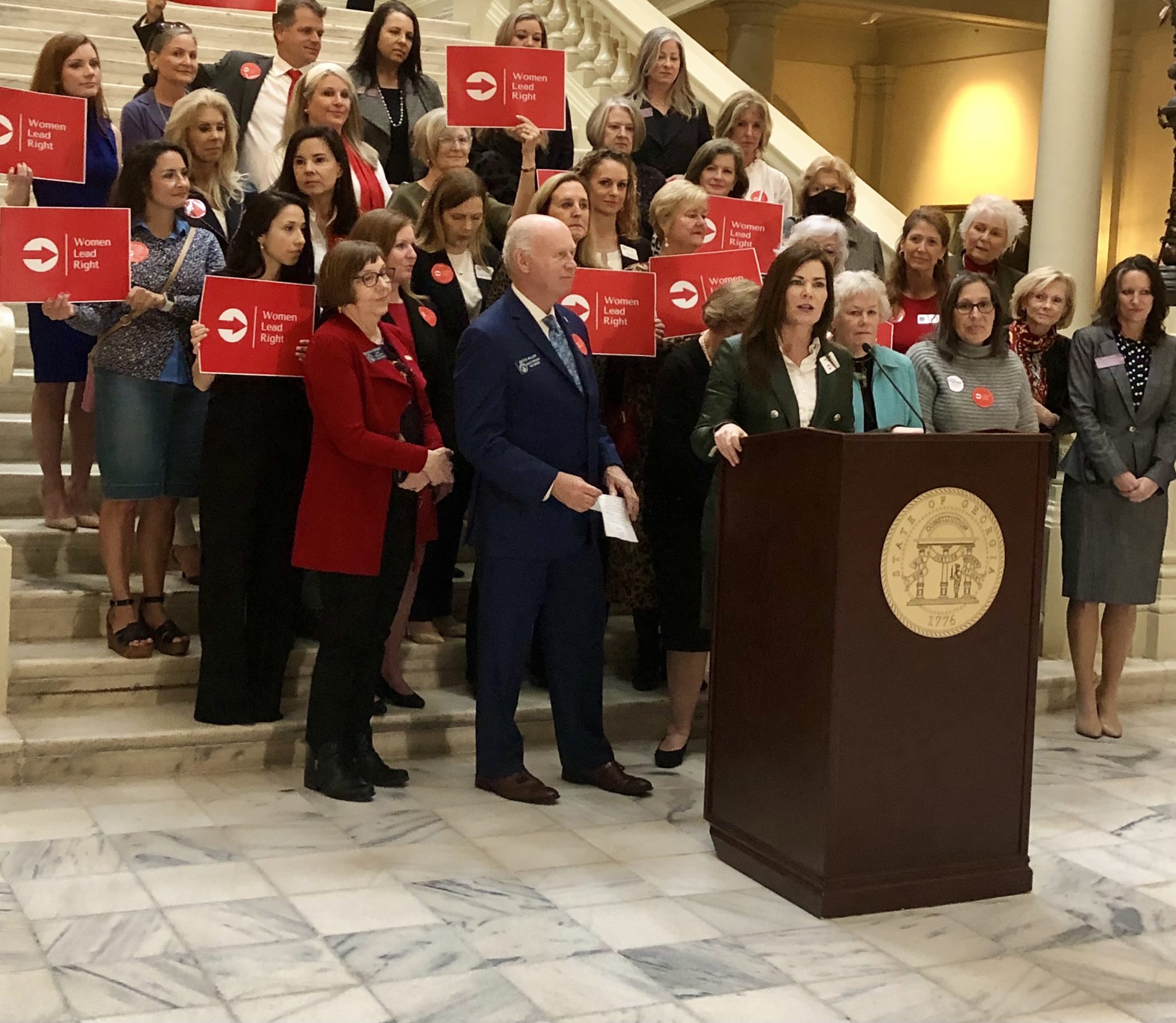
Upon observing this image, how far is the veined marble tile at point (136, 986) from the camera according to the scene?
3.38 meters

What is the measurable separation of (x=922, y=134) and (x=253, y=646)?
12853 millimetres

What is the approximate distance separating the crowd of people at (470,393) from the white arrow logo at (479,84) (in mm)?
181

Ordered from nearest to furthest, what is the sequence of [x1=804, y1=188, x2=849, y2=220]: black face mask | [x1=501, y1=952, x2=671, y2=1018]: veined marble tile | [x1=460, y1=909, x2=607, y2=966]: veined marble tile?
[x1=501, y1=952, x2=671, y2=1018]: veined marble tile → [x1=460, y1=909, x2=607, y2=966]: veined marble tile → [x1=804, y1=188, x2=849, y2=220]: black face mask

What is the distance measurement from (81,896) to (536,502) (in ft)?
5.37

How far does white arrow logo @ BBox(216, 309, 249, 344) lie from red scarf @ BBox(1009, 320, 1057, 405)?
293 cm

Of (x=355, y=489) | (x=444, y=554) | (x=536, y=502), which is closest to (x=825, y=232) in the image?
(x=444, y=554)

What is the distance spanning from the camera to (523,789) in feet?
16.1

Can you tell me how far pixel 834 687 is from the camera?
3938mm

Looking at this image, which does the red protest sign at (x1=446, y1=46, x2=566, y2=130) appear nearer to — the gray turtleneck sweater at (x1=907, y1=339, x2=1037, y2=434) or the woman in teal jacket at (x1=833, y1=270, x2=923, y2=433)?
the woman in teal jacket at (x1=833, y1=270, x2=923, y2=433)

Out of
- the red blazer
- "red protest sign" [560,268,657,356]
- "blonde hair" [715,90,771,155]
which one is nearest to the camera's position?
the red blazer

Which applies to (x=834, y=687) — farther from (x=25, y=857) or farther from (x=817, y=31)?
(x=817, y=31)

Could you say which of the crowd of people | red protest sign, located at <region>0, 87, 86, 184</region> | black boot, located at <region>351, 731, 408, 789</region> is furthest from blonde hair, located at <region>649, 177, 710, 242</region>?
black boot, located at <region>351, 731, 408, 789</region>

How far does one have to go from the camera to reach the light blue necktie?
4812 millimetres

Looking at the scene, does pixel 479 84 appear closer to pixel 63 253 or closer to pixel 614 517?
pixel 63 253
